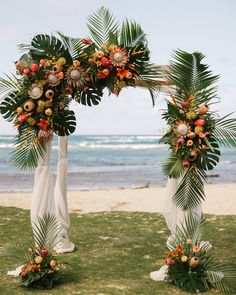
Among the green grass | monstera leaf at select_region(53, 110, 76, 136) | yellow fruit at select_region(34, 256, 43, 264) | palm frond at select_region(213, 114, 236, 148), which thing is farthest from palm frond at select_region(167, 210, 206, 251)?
monstera leaf at select_region(53, 110, 76, 136)

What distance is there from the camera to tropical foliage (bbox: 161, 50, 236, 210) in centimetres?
532

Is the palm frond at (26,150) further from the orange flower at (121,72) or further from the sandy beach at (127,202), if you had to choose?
the sandy beach at (127,202)

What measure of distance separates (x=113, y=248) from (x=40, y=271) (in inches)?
74.5

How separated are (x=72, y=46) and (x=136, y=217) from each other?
4.48m

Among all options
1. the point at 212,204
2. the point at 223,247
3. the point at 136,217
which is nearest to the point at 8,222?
the point at 136,217

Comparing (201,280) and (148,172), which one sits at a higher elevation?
(201,280)

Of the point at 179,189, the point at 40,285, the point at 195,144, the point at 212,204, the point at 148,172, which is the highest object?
the point at 195,144

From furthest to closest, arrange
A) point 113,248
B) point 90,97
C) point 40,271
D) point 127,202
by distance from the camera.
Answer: point 127,202, point 113,248, point 90,97, point 40,271

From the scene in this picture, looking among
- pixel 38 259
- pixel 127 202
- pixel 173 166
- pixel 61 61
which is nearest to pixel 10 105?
pixel 61 61

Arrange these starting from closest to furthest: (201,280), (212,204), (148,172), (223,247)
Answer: (201,280) < (223,247) < (212,204) < (148,172)

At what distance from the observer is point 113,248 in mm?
7039

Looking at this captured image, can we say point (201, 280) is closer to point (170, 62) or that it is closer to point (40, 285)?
point (40, 285)

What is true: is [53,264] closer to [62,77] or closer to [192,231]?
[192,231]

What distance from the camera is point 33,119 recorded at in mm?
5430
